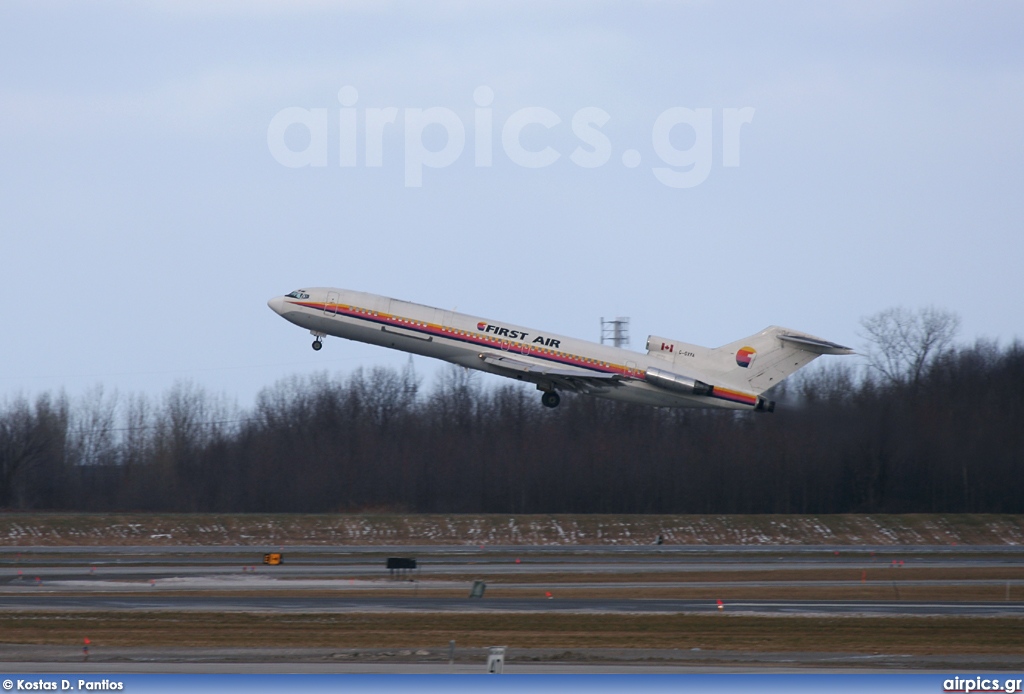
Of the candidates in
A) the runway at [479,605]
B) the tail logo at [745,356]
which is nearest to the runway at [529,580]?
the runway at [479,605]

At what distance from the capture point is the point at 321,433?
270 ft

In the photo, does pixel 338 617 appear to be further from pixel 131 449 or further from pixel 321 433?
pixel 131 449

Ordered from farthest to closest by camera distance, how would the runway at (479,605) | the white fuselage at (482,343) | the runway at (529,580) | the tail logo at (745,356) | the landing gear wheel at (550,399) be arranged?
1. the tail logo at (745,356)
2. the landing gear wheel at (550,399)
3. the white fuselage at (482,343)
4. the runway at (529,580)
5. the runway at (479,605)

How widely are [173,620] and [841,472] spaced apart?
147 ft

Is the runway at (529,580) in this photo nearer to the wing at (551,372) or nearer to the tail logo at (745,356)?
the wing at (551,372)

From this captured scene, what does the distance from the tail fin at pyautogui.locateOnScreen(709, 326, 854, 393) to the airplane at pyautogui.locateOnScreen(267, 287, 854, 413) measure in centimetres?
6

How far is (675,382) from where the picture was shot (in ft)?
174

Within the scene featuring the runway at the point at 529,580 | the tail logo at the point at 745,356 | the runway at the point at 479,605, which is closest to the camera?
the runway at the point at 479,605

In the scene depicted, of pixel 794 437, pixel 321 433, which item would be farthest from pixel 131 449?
pixel 794 437

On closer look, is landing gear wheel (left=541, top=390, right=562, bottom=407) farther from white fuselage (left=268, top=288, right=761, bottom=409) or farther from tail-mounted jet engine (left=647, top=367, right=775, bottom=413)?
tail-mounted jet engine (left=647, top=367, right=775, bottom=413)

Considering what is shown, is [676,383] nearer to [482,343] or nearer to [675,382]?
[675,382]

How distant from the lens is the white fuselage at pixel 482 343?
173 ft

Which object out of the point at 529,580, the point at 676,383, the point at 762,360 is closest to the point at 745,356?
the point at 762,360

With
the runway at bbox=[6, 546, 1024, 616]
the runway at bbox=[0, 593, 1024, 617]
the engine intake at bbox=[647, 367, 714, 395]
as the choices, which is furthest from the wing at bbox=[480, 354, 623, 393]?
the runway at bbox=[0, 593, 1024, 617]
